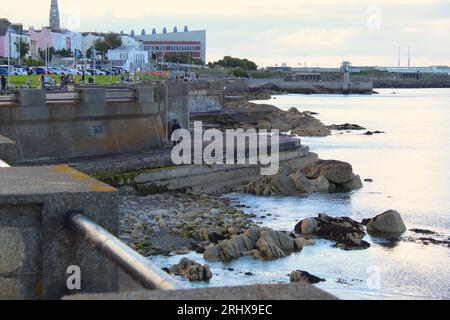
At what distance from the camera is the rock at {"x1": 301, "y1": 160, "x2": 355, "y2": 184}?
3269cm

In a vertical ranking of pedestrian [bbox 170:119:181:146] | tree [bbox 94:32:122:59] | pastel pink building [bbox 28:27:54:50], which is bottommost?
pedestrian [bbox 170:119:181:146]

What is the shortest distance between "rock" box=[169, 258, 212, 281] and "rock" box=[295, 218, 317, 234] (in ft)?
19.7

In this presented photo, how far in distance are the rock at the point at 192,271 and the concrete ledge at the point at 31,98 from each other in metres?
9.81

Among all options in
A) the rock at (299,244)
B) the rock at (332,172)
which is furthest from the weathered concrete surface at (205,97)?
the rock at (299,244)

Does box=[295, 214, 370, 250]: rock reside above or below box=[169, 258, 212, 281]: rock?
below

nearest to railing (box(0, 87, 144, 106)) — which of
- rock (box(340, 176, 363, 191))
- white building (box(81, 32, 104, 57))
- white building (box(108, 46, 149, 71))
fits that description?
rock (box(340, 176, 363, 191))

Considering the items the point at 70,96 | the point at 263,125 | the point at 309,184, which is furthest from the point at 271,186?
the point at 263,125

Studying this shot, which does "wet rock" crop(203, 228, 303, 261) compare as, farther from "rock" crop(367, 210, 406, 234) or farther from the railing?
the railing

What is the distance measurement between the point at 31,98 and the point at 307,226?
927 cm

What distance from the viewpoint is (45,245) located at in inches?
161

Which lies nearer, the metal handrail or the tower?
the metal handrail

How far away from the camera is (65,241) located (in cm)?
411

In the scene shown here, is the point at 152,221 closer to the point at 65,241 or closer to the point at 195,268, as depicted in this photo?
the point at 195,268
